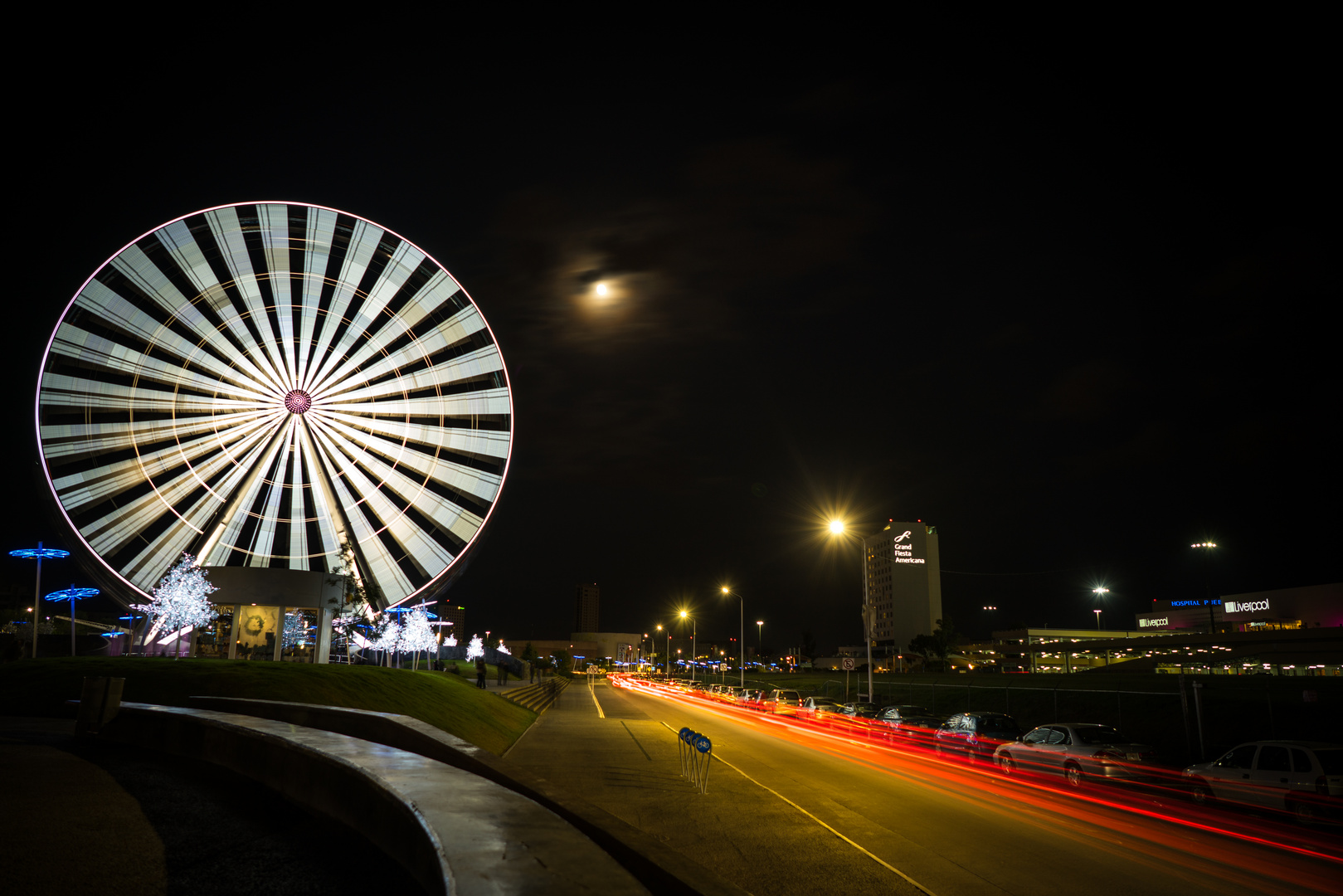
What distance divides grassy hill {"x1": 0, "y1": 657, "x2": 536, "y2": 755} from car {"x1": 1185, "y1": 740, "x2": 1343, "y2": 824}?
16674 mm

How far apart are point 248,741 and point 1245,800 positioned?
16749 mm

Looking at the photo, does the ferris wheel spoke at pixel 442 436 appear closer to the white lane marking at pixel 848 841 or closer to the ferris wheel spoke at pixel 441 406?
the ferris wheel spoke at pixel 441 406

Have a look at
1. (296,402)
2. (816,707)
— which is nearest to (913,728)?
(816,707)

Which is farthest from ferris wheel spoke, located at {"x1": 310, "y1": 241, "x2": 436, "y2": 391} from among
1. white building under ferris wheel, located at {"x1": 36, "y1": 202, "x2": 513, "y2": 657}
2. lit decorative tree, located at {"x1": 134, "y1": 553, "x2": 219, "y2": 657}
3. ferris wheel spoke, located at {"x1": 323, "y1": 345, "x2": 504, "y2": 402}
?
lit decorative tree, located at {"x1": 134, "y1": 553, "x2": 219, "y2": 657}

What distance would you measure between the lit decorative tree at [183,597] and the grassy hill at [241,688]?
12949 millimetres

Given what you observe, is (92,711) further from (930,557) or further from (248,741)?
(930,557)

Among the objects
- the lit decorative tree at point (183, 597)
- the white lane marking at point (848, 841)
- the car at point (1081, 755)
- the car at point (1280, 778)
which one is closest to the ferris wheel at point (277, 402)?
the lit decorative tree at point (183, 597)

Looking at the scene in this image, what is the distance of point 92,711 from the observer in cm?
1297

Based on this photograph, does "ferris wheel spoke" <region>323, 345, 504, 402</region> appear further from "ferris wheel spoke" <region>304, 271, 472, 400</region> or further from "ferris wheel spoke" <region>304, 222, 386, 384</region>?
"ferris wheel spoke" <region>304, 222, 386, 384</region>

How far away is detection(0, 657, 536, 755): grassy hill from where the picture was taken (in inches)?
789

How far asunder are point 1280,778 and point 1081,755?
427 centimetres

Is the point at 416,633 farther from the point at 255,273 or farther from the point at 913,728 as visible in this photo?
the point at 913,728

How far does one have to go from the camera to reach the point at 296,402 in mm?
37969

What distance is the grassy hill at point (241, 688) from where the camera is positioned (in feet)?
65.8
